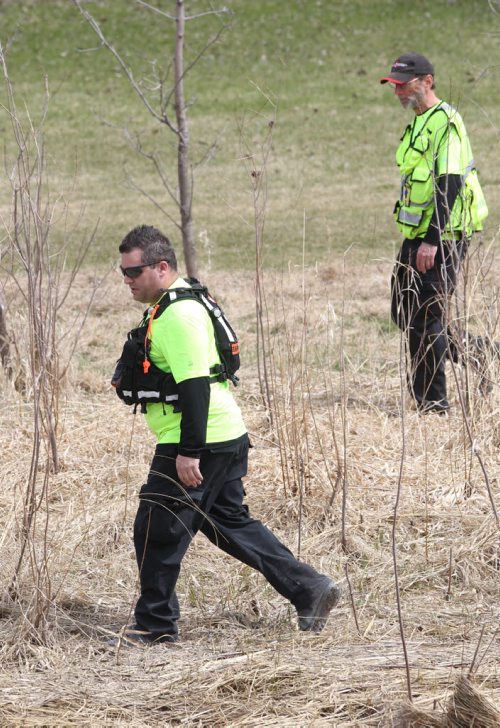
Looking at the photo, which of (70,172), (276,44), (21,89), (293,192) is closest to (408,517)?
(293,192)

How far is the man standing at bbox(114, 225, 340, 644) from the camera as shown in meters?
3.96

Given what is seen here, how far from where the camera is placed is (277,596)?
4.61 metres

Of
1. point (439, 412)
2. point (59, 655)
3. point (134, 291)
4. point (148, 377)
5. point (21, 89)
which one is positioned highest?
point (21, 89)

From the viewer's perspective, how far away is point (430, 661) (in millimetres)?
3877

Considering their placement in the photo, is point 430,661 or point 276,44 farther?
point 276,44

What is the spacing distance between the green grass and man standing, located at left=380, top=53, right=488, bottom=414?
3861 mm

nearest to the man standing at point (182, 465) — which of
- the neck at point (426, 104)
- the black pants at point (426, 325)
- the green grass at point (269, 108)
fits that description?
the black pants at point (426, 325)

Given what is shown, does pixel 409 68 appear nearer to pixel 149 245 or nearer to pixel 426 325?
pixel 426 325

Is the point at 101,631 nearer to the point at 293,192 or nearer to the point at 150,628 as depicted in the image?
the point at 150,628

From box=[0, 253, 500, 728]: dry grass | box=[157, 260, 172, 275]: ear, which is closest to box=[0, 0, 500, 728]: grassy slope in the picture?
box=[0, 253, 500, 728]: dry grass

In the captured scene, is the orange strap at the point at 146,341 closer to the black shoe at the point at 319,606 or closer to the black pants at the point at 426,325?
the black shoe at the point at 319,606

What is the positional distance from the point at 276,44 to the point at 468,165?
1687 cm

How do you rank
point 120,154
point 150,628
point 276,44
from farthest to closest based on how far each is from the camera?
point 276,44
point 120,154
point 150,628

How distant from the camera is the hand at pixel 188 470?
13.1ft
